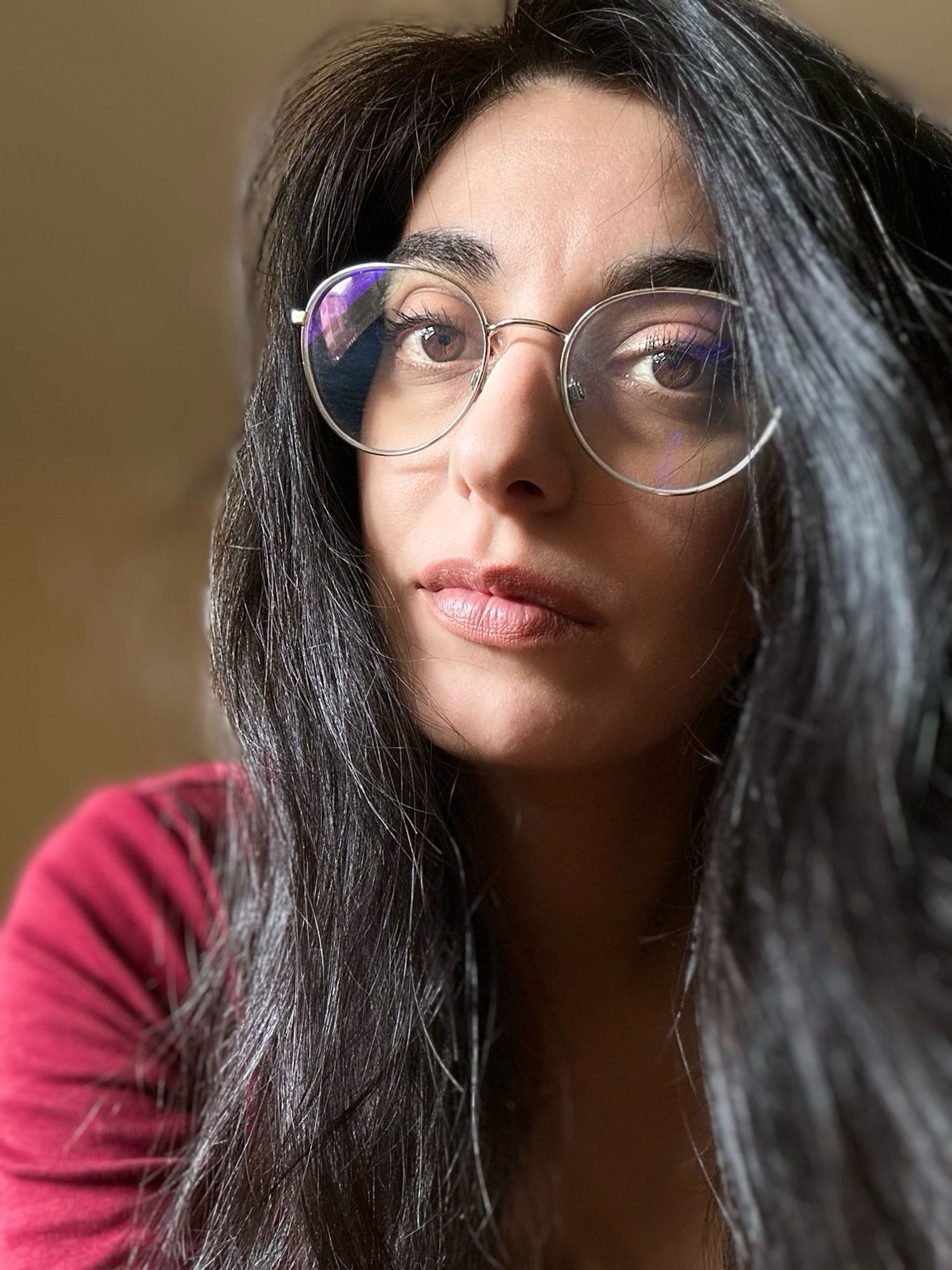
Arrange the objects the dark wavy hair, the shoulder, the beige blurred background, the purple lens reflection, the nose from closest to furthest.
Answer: the dark wavy hair < the nose < the purple lens reflection < the shoulder < the beige blurred background

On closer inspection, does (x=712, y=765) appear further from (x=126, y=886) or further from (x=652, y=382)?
(x=126, y=886)

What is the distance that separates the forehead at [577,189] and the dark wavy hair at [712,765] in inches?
0.9

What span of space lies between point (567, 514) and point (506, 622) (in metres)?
0.08

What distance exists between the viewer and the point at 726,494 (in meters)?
0.73

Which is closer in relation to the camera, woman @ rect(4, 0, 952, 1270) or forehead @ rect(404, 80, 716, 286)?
woman @ rect(4, 0, 952, 1270)

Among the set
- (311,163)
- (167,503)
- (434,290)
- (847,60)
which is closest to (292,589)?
(434,290)

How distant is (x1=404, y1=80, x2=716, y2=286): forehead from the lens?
720mm

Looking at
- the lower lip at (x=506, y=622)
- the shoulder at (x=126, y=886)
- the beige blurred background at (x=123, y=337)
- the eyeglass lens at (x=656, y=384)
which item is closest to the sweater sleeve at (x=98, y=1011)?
the shoulder at (x=126, y=886)

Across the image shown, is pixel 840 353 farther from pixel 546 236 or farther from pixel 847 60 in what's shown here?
pixel 847 60

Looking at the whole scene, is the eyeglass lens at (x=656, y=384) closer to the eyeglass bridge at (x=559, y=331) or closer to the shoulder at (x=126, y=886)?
the eyeglass bridge at (x=559, y=331)

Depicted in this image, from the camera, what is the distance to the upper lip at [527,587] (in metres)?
0.71

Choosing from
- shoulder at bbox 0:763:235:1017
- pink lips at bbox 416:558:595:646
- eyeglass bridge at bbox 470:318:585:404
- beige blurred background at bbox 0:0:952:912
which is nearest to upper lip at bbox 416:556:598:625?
pink lips at bbox 416:558:595:646

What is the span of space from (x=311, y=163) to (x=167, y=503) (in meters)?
0.75

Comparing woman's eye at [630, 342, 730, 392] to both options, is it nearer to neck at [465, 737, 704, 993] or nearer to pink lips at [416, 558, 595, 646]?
pink lips at [416, 558, 595, 646]
